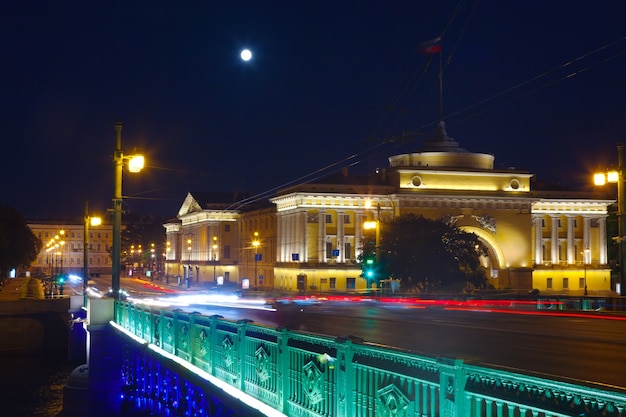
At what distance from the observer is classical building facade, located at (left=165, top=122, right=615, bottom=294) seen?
90125mm

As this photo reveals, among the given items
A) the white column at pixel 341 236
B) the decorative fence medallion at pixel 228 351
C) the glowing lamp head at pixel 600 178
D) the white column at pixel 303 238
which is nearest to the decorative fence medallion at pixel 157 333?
the decorative fence medallion at pixel 228 351

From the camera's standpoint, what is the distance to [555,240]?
99.6 meters

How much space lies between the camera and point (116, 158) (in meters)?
27.3

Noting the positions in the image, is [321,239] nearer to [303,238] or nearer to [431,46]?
[303,238]

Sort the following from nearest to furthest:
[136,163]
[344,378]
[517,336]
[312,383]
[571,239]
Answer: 1. [344,378]
2. [312,383]
3. [517,336]
4. [136,163]
5. [571,239]

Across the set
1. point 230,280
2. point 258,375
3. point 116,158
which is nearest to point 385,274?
point 116,158

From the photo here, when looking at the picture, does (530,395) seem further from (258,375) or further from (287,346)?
(258,375)

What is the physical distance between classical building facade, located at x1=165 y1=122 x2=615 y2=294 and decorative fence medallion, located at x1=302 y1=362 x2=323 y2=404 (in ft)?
244

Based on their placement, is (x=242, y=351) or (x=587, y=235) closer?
(x=242, y=351)

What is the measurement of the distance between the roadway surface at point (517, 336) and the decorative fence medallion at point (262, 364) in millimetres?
2665

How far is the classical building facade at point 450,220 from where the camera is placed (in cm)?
9012

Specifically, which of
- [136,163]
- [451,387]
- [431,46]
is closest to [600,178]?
[431,46]

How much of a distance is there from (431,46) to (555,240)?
68.2 m

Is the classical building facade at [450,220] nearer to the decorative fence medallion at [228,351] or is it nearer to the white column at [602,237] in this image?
the white column at [602,237]
